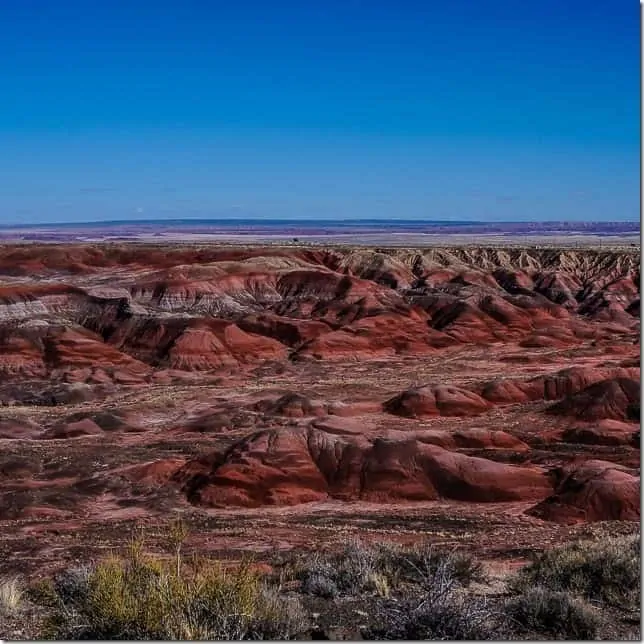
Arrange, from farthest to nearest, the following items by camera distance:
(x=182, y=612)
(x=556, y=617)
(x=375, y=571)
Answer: (x=375, y=571)
(x=556, y=617)
(x=182, y=612)

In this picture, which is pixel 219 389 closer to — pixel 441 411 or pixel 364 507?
pixel 441 411

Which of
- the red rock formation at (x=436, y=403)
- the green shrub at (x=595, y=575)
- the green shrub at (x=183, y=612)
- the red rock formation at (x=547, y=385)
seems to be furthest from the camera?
the red rock formation at (x=547, y=385)

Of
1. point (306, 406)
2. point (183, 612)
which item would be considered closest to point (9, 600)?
point (183, 612)

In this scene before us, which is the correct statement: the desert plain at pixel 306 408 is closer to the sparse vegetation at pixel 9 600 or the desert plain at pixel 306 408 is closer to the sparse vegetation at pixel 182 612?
the sparse vegetation at pixel 9 600

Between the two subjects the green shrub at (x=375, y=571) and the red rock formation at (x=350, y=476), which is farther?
the red rock formation at (x=350, y=476)

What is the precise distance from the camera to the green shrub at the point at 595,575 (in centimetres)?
958

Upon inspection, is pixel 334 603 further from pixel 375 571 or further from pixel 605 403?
pixel 605 403

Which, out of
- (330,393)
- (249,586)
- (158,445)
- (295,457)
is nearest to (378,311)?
(330,393)

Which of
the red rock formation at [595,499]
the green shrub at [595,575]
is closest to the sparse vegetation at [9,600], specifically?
the green shrub at [595,575]

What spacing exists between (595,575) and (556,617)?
2057 mm

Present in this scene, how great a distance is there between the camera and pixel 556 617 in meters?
8.47

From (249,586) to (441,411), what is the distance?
34.0m

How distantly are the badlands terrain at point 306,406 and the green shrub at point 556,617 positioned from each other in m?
6.99

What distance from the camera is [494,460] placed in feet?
100
